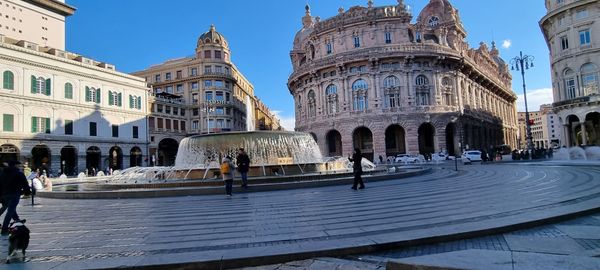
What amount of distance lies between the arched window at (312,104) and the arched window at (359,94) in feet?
23.4

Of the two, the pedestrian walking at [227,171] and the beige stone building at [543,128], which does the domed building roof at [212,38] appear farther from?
the beige stone building at [543,128]

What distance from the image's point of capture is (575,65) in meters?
41.3

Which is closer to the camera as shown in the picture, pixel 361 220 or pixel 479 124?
pixel 361 220

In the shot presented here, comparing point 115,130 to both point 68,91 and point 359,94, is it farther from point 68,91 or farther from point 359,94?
point 359,94

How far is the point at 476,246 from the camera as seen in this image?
16.9ft

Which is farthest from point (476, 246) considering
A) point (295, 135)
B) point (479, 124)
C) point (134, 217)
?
point (479, 124)

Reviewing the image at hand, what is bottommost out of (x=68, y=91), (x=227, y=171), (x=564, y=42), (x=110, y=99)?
(x=227, y=171)

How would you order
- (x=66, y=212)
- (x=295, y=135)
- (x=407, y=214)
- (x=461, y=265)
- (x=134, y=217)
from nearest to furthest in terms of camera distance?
(x=461, y=265)
(x=407, y=214)
(x=134, y=217)
(x=66, y=212)
(x=295, y=135)

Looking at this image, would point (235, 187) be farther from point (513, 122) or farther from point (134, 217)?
point (513, 122)

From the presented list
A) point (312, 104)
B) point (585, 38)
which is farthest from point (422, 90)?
point (585, 38)

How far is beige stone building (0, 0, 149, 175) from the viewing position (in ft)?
122

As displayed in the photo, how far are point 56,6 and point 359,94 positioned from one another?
4657cm

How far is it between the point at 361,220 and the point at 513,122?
96131mm

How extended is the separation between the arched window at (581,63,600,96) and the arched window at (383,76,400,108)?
2008 cm
